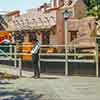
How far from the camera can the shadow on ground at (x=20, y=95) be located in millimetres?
14323

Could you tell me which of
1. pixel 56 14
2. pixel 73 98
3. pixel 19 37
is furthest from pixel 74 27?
pixel 73 98

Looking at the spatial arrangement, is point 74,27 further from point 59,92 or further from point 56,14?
point 59,92

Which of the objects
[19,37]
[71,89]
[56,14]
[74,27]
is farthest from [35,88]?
[19,37]

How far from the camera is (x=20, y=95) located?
1487cm

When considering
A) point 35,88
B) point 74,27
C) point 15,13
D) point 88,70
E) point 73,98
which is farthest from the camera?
point 15,13

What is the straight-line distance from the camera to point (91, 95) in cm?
1527

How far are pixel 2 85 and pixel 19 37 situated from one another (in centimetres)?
3801

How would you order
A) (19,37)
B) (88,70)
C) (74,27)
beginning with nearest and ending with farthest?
(88,70) < (74,27) < (19,37)

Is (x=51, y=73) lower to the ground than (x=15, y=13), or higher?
lower

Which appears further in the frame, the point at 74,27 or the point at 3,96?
the point at 74,27

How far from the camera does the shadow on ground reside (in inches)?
564

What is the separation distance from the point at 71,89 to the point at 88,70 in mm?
5916

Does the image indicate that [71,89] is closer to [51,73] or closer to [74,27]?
[51,73]

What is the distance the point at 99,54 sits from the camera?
902 inches
